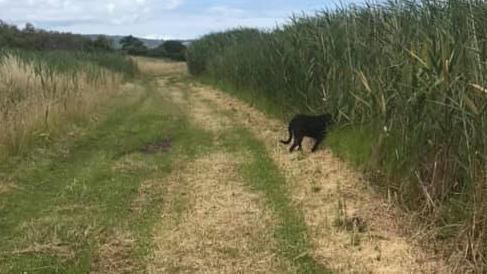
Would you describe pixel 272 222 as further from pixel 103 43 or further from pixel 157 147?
pixel 103 43

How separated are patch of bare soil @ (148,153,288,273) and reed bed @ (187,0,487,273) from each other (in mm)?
1434

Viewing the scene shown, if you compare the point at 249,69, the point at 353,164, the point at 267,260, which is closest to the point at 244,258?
the point at 267,260

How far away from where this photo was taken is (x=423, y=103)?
253 inches

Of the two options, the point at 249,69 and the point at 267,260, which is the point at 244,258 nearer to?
the point at 267,260

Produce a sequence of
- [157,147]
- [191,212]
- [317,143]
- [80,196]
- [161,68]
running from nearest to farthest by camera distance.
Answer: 1. [191,212]
2. [80,196]
3. [317,143]
4. [157,147]
5. [161,68]

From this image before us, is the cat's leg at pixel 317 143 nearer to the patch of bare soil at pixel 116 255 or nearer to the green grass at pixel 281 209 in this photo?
the green grass at pixel 281 209

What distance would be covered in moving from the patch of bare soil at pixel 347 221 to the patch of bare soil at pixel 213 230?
19.1 inches

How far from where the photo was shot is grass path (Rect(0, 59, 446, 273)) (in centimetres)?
558

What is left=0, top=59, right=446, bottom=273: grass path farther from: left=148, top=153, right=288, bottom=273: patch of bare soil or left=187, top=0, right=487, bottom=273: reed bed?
left=187, top=0, right=487, bottom=273: reed bed

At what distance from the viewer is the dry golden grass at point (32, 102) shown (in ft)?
33.6

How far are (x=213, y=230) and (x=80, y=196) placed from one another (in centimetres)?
221

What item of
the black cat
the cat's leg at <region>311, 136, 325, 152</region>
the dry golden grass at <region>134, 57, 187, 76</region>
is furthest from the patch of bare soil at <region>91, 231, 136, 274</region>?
the dry golden grass at <region>134, 57, 187, 76</region>

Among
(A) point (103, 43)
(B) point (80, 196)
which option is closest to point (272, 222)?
(B) point (80, 196)

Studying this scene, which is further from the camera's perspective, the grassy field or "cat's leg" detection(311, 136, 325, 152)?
"cat's leg" detection(311, 136, 325, 152)
